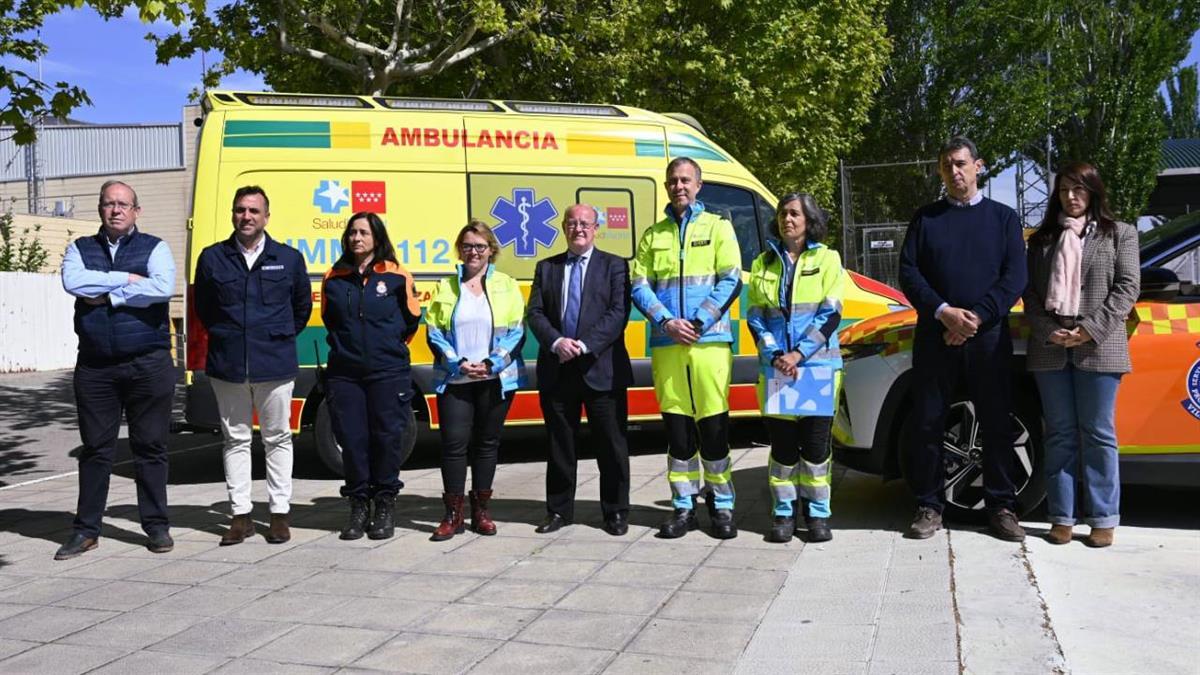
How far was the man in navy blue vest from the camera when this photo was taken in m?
5.83

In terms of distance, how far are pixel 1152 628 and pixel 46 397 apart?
17069 millimetres

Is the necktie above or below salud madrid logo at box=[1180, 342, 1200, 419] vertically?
above

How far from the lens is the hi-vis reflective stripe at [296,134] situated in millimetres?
7922

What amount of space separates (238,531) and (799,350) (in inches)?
123

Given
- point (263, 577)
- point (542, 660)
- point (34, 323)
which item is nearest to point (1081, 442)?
point (542, 660)

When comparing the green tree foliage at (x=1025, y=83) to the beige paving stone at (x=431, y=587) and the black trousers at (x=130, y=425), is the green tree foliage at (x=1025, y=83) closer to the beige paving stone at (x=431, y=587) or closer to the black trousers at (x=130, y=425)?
the black trousers at (x=130, y=425)

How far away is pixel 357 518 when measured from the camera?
6176mm

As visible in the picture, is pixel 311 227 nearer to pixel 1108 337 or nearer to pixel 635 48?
pixel 1108 337

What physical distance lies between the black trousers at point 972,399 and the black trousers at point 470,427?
220cm

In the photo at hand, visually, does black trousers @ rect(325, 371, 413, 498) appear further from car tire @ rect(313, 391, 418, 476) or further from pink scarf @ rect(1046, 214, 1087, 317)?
pink scarf @ rect(1046, 214, 1087, 317)

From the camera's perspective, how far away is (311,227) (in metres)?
7.96

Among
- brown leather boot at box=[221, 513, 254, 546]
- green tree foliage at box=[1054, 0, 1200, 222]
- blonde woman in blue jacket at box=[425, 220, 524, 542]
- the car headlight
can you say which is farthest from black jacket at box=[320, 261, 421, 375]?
green tree foliage at box=[1054, 0, 1200, 222]

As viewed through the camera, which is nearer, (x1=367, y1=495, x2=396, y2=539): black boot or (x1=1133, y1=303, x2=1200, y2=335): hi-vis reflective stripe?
(x1=1133, y1=303, x2=1200, y2=335): hi-vis reflective stripe

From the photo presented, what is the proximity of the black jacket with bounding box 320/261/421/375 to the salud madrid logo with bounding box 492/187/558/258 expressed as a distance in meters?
2.21
